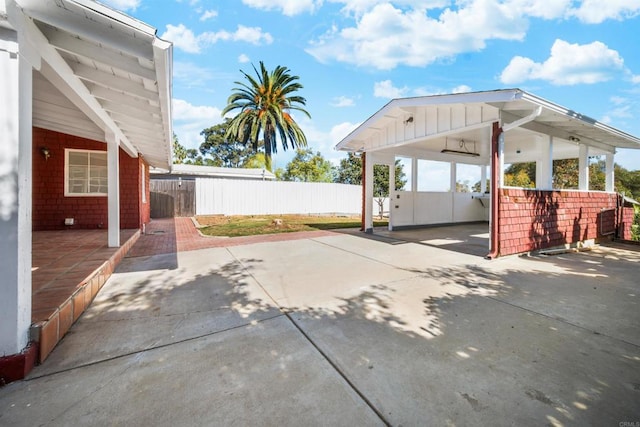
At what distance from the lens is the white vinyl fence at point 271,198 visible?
14977mm

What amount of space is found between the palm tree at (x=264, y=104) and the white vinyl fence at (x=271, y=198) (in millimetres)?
6016

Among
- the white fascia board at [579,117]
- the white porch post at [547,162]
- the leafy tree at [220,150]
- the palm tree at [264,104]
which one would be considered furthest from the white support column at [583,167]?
the leafy tree at [220,150]

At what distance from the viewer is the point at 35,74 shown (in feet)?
10.7

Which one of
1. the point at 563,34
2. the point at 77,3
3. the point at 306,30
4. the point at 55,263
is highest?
the point at 306,30

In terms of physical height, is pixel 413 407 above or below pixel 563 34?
below

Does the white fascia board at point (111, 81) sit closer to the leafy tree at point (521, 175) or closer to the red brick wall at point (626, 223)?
the red brick wall at point (626, 223)

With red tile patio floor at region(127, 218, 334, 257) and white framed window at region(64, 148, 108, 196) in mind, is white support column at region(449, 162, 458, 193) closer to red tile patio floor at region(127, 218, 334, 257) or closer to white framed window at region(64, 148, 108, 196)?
red tile patio floor at region(127, 218, 334, 257)

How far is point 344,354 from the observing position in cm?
209

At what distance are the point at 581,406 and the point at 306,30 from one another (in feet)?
43.7

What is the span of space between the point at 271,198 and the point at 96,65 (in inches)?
533

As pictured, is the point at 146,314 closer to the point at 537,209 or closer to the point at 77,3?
the point at 77,3

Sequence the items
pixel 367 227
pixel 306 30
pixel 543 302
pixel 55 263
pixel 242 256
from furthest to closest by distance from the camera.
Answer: pixel 306 30 → pixel 367 227 → pixel 242 256 → pixel 55 263 → pixel 543 302

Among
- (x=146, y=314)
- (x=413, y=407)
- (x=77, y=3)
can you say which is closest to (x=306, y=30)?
(x=77, y=3)

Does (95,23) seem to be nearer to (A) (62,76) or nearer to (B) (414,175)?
(A) (62,76)
